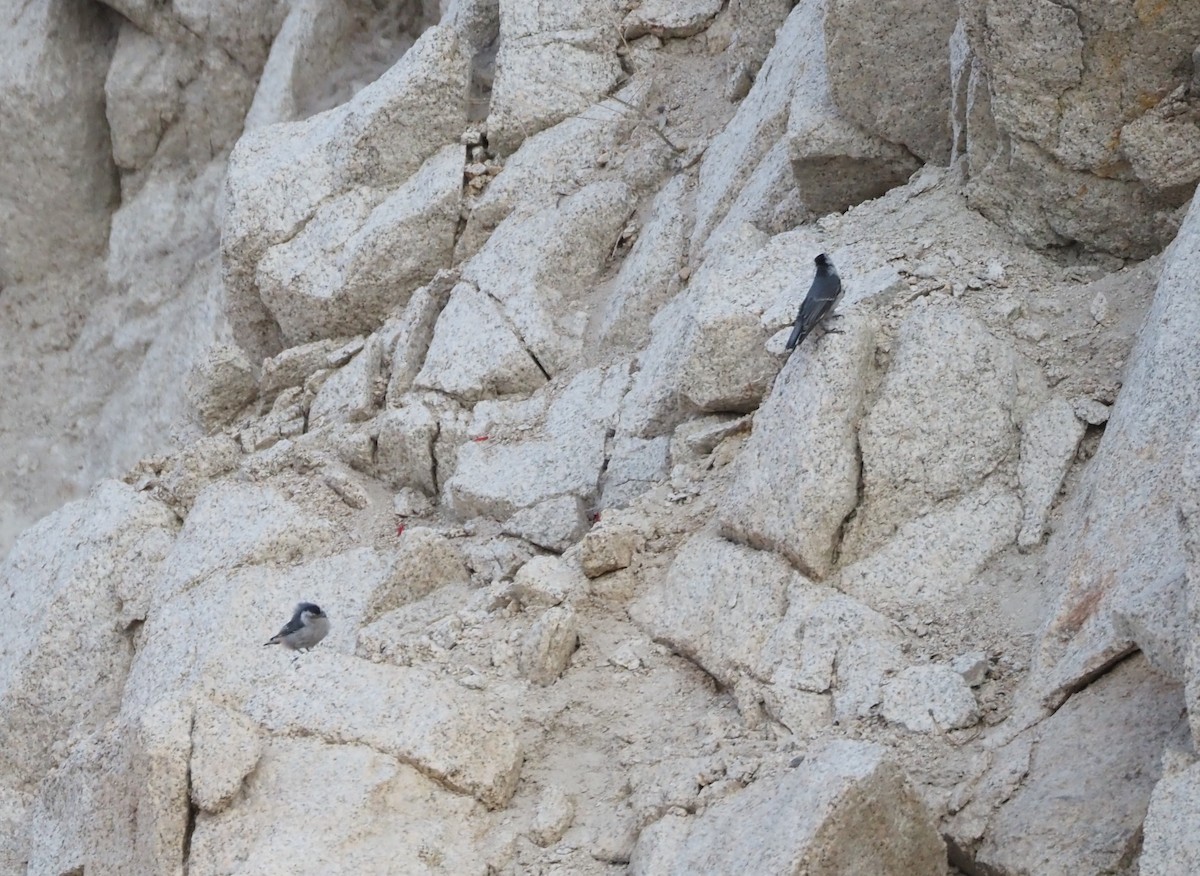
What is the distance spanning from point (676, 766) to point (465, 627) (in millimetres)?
2508

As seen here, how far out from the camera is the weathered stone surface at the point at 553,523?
11633mm

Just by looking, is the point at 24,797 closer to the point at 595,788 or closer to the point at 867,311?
the point at 595,788

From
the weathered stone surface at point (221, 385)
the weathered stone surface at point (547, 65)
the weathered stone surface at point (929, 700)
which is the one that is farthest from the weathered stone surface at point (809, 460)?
the weathered stone surface at point (221, 385)

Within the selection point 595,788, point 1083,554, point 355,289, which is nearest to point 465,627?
point 595,788

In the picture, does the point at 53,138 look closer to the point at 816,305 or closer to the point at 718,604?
the point at 816,305

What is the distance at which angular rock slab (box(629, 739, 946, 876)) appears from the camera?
6.62 metres

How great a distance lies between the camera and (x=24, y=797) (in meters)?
12.9

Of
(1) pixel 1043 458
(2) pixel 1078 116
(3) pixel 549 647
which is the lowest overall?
(3) pixel 549 647

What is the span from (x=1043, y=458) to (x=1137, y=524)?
1.66m

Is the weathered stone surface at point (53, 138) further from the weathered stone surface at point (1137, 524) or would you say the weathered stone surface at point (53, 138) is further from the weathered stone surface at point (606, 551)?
the weathered stone surface at point (1137, 524)

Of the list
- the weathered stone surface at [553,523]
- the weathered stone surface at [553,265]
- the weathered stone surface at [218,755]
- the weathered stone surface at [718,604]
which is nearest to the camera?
the weathered stone surface at [218,755]

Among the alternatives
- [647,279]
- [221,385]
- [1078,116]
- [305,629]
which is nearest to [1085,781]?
[1078,116]

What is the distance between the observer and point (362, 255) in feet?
53.0

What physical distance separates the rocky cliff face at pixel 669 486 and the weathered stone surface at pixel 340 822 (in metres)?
0.03
